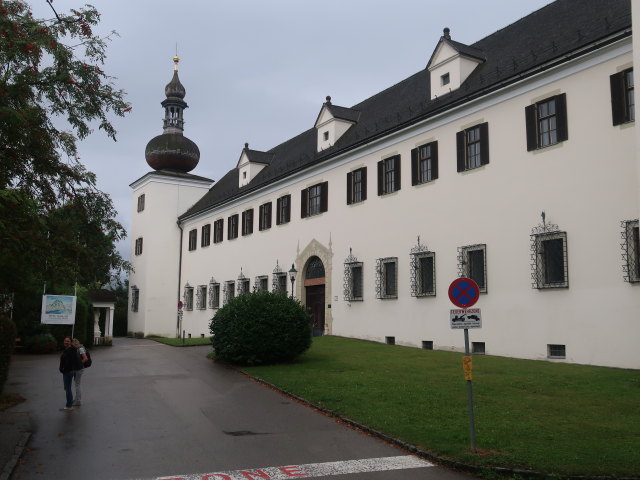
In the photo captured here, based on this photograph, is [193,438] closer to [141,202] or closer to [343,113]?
[343,113]

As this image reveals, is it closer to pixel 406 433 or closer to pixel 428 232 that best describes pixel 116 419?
pixel 406 433

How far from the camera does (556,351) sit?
715 inches

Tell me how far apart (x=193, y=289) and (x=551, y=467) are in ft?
127

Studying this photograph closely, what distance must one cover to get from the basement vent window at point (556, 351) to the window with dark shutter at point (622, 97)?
6.21 metres

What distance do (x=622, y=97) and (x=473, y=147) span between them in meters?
5.57

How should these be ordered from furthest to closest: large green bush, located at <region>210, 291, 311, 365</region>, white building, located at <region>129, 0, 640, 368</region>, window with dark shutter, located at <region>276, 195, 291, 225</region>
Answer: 1. window with dark shutter, located at <region>276, 195, 291, 225</region>
2. large green bush, located at <region>210, 291, 311, 365</region>
3. white building, located at <region>129, 0, 640, 368</region>

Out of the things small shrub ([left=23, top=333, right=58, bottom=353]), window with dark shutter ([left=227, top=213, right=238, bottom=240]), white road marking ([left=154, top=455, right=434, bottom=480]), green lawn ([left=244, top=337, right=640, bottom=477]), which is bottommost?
white road marking ([left=154, top=455, right=434, bottom=480])

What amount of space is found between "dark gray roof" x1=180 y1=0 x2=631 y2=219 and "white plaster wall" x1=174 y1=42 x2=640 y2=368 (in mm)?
476

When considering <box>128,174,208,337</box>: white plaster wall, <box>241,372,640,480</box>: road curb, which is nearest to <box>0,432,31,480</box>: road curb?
<box>241,372,640,480</box>: road curb

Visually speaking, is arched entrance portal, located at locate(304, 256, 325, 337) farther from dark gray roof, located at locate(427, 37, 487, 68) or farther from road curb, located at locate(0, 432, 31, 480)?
road curb, located at locate(0, 432, 31, 480)

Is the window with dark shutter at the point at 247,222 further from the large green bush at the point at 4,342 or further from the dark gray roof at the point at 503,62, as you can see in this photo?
the large green bush at the point at 4,342

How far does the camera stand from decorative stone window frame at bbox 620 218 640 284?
52.9 ft

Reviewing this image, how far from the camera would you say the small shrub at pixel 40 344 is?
28.0 metres

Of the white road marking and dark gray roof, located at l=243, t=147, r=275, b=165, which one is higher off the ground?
dark gray roof, located at l=243, t=147, r=275, b=165
